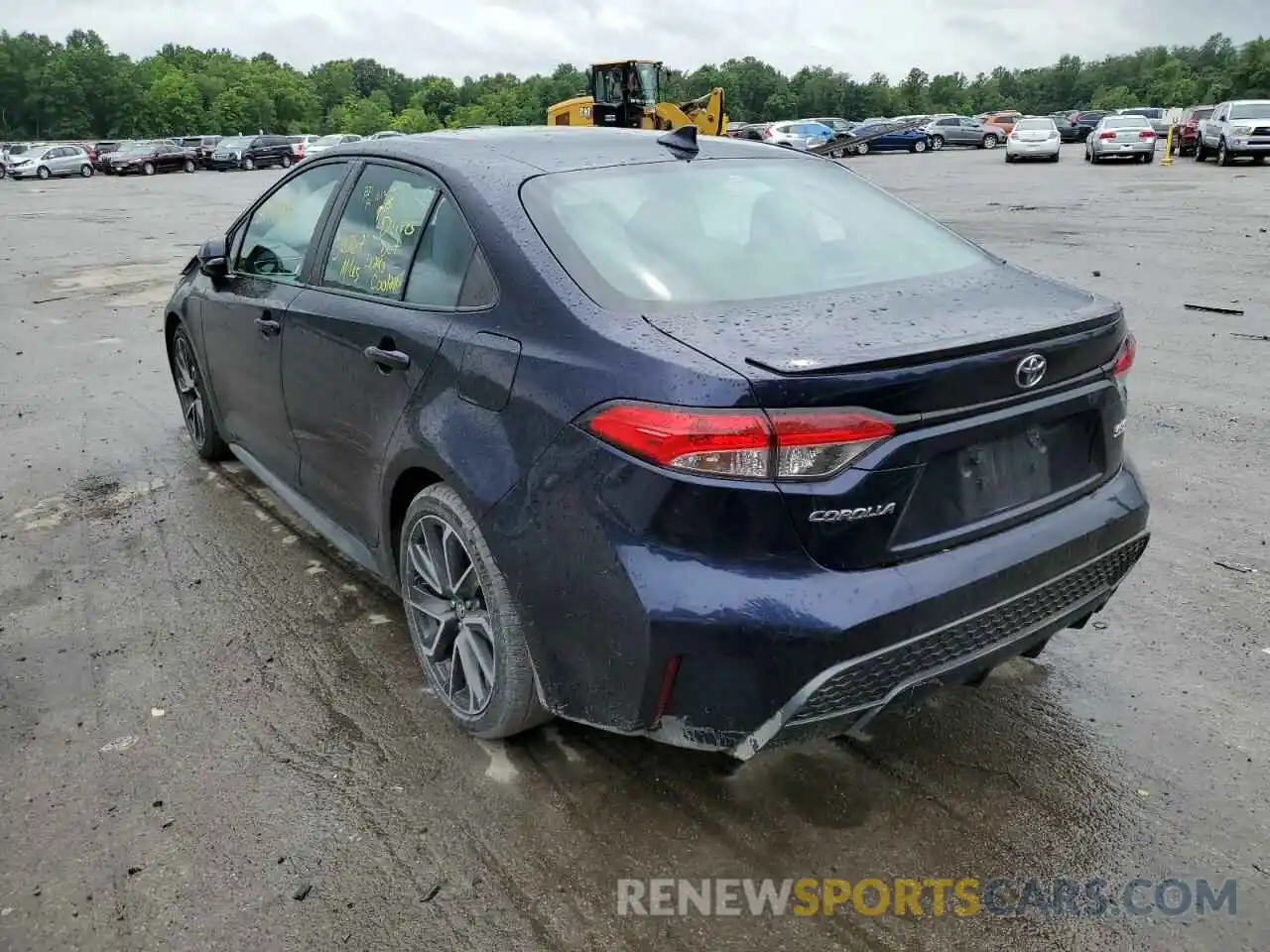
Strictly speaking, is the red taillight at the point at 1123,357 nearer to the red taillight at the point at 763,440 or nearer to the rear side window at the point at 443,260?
the red taillight at the point at 763,440

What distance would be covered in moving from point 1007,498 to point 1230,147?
1277 inches

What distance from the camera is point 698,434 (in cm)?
218

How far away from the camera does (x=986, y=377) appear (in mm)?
2344

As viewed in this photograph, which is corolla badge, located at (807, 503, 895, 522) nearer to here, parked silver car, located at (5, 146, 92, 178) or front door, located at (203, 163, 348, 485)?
front door, located at (203, 163, 348, 485)

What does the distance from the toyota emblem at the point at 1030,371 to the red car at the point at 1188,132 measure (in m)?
38.5

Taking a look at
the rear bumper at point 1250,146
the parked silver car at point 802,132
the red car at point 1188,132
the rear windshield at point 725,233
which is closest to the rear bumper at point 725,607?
the rear windshield at point 725,233

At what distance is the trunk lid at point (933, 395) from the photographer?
7.23 ft

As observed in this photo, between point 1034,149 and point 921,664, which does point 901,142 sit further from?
point 921,664

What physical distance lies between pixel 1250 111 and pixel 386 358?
109ft

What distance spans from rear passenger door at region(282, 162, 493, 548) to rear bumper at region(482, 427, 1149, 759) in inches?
29.8

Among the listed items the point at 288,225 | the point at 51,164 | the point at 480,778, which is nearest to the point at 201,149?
the point at 51,164

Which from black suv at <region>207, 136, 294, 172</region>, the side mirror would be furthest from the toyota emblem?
black suv at <region>207, 136, 294, 172</region>

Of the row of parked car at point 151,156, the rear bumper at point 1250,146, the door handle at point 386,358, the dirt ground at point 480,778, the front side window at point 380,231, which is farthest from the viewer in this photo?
the row of parked car at point 151,156

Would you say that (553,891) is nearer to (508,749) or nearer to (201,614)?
(508,749)
